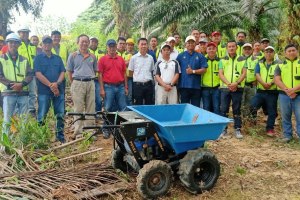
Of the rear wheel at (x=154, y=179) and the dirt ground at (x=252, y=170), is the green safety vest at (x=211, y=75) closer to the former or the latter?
the dirt ground at (x=252, y=170)

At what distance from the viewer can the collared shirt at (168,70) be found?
6852mm

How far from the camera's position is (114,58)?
6789 millimetres

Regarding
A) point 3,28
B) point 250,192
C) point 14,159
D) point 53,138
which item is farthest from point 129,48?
point 3,28

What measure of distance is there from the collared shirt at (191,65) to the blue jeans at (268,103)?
1.37 m

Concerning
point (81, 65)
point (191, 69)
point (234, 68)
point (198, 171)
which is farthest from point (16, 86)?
point (234, 68)

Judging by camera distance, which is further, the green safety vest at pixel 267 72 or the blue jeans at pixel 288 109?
the green safety vest at pixel 267 72

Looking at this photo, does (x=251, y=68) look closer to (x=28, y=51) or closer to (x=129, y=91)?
(x=129, y=91)

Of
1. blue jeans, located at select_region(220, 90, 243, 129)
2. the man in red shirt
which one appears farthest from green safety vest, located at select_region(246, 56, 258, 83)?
the man in red shirt

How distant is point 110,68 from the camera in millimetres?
6777

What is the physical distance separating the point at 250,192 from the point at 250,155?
1486 millimetres

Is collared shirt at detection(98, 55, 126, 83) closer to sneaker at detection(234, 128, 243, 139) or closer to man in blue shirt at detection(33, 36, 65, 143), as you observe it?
man in blue shirt at detection(33, 36, 65, 143)

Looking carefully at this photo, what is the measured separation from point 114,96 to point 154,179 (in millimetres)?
2923

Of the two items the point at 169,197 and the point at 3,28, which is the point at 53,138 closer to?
the point at 169,197

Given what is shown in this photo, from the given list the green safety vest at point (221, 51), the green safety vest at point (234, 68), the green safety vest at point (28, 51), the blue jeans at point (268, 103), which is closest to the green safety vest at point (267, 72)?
the blue jeans at point (268, 103)
